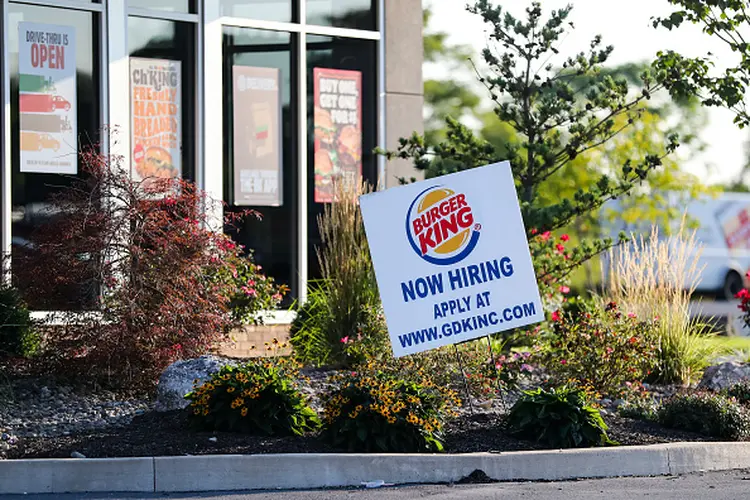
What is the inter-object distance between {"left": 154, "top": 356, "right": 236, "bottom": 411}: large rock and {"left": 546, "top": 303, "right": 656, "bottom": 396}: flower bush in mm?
3163

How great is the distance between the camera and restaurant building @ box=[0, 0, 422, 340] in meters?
12.7

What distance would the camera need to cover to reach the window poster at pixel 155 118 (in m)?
13.4

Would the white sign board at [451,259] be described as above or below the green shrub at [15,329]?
above

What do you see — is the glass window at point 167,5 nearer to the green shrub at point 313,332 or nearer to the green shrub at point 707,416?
the green shrub at point 313,332

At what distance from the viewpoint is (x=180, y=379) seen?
8.96 m

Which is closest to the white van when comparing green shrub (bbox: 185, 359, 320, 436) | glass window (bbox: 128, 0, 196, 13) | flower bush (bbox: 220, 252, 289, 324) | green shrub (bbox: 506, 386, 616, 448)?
glass window (bbox: 128, 0, 196, 13)

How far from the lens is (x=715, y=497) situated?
688 centimetres

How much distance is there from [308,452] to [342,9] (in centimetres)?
847

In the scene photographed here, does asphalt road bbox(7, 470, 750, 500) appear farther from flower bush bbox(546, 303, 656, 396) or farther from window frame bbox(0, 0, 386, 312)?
window frame bbox(0, 0, 386, 312)

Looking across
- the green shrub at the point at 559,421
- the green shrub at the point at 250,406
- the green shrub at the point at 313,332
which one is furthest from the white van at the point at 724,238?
the green shrub at the point at 250,406

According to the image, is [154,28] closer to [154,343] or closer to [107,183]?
[107,183]

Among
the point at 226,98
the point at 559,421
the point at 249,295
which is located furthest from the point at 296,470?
the point at 226,98

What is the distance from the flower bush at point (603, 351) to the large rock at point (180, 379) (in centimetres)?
316

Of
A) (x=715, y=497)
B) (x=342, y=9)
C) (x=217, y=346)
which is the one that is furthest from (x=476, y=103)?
(x=715, y=497)
